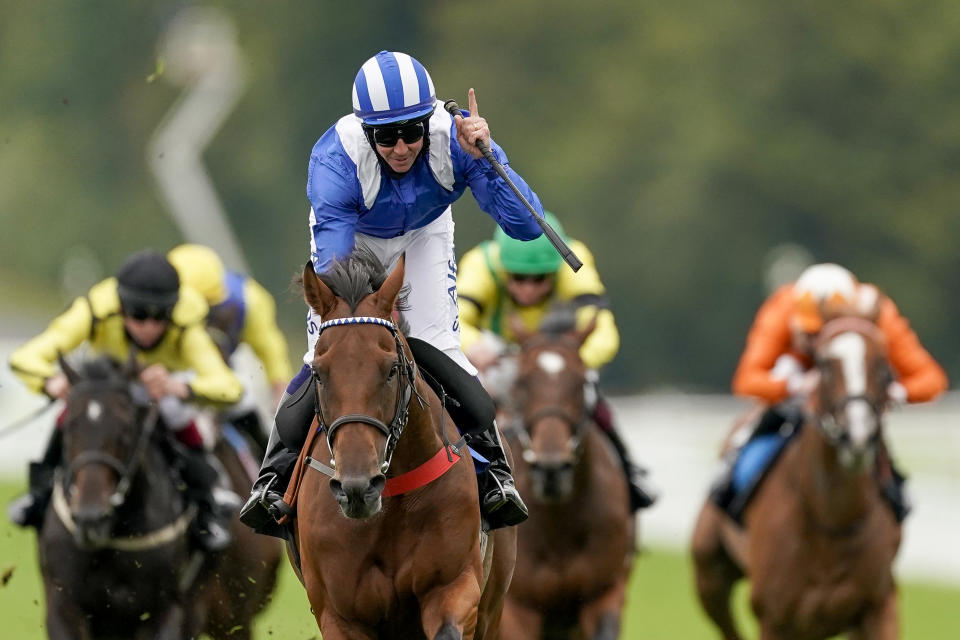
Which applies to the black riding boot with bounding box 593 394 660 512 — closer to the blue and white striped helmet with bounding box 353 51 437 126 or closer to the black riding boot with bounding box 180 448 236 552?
the black riding boot with bounding box 180 448 236 552

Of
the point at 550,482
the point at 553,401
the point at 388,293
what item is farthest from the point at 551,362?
the point at 388,293

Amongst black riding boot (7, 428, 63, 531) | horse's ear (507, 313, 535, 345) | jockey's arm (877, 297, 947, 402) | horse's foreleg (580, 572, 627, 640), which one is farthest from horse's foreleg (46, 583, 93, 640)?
jockey's arm (877, 297, 947, 402)

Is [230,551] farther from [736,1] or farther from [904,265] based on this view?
[736,1]

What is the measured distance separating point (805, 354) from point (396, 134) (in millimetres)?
4506

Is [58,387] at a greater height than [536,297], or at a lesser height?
greater

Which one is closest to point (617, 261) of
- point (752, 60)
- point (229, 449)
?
point (752, 60)

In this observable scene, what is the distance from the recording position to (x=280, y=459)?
7.12 m

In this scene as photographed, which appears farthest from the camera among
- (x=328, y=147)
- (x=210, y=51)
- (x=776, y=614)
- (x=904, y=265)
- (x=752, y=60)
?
→ (x=752, y=60)

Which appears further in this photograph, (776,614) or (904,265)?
(904,265)

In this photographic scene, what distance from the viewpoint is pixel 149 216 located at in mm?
45156

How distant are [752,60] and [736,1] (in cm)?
176

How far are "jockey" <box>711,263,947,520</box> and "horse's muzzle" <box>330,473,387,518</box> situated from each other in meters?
4.59

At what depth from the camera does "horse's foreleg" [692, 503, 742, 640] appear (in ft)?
36.6

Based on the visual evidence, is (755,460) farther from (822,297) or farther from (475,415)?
(475,415)
